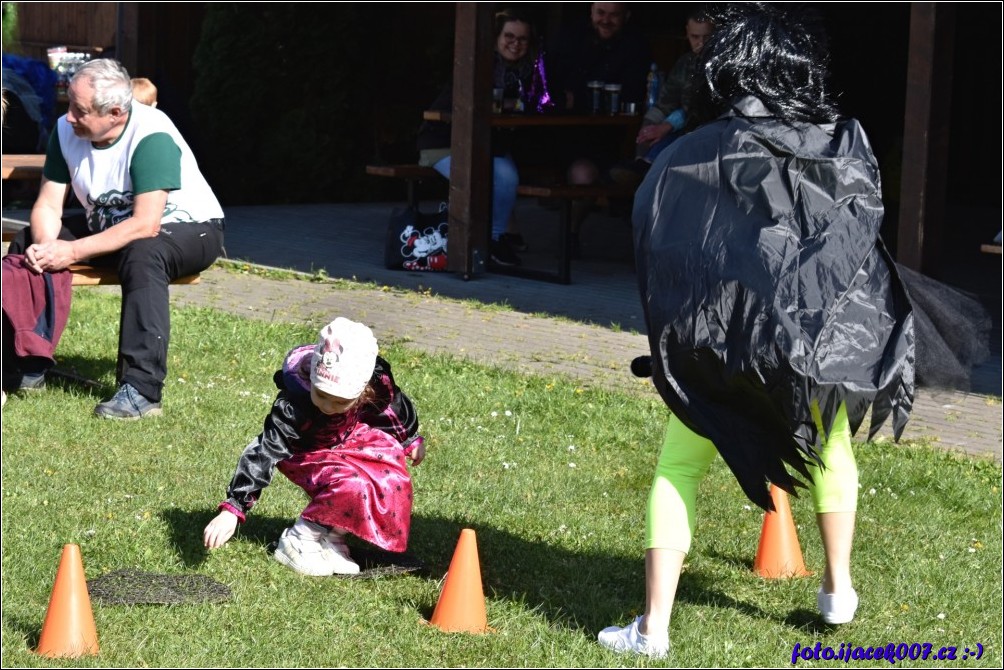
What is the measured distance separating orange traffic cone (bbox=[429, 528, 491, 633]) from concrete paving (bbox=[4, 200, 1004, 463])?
270cm

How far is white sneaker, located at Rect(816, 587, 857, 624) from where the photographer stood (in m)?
3.84

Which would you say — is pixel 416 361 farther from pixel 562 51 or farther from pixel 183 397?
pixel 562 51

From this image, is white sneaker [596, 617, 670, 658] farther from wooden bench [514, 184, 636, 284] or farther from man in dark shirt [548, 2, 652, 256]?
man in dark shirt [548, 2, 652, 256]

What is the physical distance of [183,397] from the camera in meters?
6.23

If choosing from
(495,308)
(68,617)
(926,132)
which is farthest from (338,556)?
(926,132)

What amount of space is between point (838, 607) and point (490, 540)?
120cm

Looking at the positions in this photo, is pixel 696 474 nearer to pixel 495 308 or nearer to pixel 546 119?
pixel 495 308

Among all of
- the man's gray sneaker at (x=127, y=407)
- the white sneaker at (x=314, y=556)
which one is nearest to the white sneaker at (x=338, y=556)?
the white sneaker at (x=314, y=556)

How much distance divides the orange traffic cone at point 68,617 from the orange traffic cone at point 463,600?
889 mm

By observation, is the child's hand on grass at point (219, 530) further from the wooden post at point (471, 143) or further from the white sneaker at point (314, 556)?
the wooden post at point (471, 143)

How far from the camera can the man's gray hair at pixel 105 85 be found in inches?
240

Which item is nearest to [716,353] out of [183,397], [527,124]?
[183,397]

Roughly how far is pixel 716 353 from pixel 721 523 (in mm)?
1483

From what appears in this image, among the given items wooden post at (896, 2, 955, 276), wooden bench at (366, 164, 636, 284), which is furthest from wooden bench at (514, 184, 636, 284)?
wooden post at (896, 2, 955, 276)
